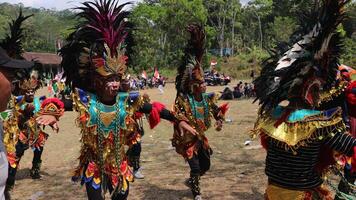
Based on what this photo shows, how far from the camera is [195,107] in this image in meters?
7.05

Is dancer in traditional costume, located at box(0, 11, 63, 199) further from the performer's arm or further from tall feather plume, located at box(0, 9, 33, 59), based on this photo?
the performer's arm

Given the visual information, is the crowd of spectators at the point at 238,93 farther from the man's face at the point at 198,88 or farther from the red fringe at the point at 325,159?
the red fringe at the point at 325,159

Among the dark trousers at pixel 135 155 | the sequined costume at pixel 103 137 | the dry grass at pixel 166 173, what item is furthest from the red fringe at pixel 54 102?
the dark trousers at pixel 135 155

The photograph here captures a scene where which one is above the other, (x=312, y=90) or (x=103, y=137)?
(x=312, y=90)

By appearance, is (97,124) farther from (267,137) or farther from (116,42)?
(267,137)

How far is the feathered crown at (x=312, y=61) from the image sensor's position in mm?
3594

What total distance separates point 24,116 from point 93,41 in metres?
3.10

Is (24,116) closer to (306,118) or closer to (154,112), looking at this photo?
(154,112)

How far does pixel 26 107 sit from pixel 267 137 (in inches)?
197

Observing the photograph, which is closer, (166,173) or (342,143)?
(342,143)

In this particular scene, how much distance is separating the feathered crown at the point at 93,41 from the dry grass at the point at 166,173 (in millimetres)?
2708

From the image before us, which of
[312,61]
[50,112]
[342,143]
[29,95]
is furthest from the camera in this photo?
[29,95]

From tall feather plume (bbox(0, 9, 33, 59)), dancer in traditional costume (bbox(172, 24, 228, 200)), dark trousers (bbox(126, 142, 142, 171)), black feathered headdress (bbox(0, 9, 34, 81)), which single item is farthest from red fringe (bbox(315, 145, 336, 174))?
tall feather plume (bbox(0, 9, 33, 59))

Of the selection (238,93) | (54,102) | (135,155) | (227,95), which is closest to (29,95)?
(135,155)
